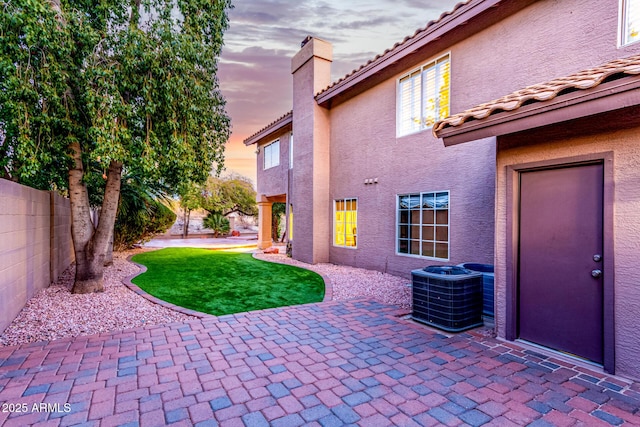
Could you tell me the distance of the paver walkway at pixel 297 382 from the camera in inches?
119

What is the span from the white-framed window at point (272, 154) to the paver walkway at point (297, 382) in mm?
12518

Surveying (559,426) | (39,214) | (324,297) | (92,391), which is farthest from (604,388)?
(39,214)

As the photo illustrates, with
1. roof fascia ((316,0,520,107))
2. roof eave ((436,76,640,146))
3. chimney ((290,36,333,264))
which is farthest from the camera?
chimney ((290,36,333,264))

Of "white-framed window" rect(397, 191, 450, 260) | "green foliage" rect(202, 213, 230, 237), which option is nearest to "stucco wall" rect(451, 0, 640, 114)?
"white-framed window" rect(397, 191, 450, 260)

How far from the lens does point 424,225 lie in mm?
8875

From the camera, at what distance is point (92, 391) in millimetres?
3410

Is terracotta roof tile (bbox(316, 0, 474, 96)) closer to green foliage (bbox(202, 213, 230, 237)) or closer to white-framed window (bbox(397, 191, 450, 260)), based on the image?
white-framed window (bbox(397, 191, 450, 260))

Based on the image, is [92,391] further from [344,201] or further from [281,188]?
[281,188]

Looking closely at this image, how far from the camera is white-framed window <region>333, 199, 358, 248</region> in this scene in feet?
37.6

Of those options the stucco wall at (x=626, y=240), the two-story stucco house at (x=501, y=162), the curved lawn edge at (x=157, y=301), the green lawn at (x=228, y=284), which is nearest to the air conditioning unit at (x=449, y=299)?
the two-story stucco house at (x=501, y=162)

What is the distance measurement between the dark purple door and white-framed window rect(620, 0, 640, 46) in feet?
10.3

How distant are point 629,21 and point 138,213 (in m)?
15.9

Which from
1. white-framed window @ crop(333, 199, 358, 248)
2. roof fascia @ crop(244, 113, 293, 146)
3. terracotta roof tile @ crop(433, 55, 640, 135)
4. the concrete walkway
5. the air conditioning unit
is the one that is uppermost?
roof fascia @ crop(244, 113, 293, 146)

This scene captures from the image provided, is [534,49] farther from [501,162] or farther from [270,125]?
[270,125]
